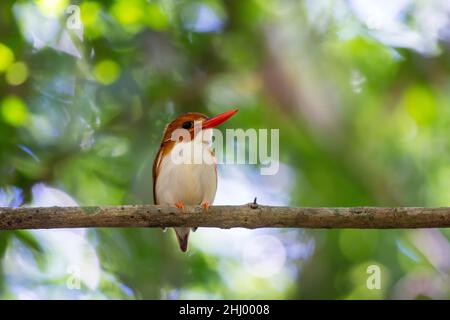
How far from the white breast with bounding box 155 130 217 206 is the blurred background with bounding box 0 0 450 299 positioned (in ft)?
2.12

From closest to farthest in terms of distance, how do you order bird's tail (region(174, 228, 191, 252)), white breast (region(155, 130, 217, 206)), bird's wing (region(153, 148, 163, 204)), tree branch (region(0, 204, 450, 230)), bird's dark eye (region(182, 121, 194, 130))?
1. tree branch (region(0, 204, 450, 230))
2. white breast (region(155, 130, 217, 206))
3. bird's dark eye (region(182, 121, 194, 130))
4. bird's wing (region(153, 148, 163, 204))
5. bird's tail (region(174, 228, 191, 252))

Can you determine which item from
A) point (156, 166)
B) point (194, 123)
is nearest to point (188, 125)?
point (194, 123)

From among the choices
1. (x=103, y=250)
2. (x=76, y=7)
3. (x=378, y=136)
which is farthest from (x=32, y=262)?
(x=378, y=136)

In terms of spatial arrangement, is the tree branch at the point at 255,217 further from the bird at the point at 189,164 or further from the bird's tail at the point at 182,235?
the bird's tail at the point at 182,235

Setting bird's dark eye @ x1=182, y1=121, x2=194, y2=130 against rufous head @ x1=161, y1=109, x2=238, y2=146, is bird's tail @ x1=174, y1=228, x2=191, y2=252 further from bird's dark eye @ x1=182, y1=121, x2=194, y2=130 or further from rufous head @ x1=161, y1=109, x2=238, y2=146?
bird's dark eye @ x1=182, y1=121, x2=194, y2=130

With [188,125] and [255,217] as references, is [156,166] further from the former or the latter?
[255,217]

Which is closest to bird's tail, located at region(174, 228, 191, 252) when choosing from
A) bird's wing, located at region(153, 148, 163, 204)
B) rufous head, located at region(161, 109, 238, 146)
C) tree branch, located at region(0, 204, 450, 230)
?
bird's wing, located at region(153, 148, 163, 204)

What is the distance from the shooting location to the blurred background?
563cm

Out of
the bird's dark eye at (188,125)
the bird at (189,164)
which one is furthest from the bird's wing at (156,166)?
the bird's dark eye at (188,125)

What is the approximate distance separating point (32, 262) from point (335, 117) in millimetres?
2693

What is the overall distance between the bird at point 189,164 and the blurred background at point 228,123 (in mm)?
640

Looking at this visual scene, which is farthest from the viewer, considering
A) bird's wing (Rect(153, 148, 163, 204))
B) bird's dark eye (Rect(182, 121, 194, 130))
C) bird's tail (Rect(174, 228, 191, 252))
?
bird's tail (Rect(174, 228, 191, 252))

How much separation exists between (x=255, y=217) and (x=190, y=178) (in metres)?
1.11

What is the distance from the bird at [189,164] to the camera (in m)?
4.93
